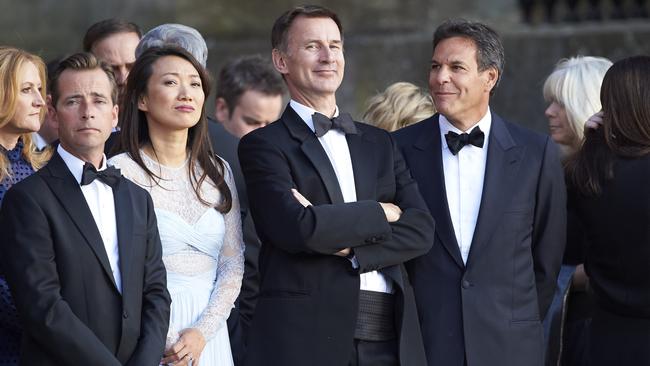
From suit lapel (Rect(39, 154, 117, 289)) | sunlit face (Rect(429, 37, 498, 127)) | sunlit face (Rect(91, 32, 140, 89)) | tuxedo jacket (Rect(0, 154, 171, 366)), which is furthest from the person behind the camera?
sunlit face (Rect(91, 32, 140, 89))

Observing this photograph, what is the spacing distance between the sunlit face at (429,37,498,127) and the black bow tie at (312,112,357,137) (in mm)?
513

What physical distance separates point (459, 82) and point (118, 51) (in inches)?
83.1

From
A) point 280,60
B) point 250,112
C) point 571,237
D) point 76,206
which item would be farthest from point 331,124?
point 250,112

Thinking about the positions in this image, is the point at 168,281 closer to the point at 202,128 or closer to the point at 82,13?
the point at 202,128

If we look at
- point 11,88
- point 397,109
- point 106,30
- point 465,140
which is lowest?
point 465,140

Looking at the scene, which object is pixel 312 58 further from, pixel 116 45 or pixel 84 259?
pixel 116 45

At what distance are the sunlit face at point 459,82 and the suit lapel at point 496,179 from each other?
4.7 inches

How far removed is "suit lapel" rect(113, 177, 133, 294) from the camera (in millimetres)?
4586

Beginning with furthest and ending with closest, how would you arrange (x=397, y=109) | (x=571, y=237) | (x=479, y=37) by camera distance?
(x=397, y=109)
(x=571, y=237)
(x=479, y=37)

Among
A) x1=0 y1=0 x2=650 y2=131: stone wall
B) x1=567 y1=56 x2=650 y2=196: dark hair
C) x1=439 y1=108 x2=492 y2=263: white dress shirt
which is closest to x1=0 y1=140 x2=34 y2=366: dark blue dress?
x1=439 y1=108 x2=492 y2=263: white dress shirt

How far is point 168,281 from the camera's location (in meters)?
4.92

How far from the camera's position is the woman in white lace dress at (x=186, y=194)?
4.91 m

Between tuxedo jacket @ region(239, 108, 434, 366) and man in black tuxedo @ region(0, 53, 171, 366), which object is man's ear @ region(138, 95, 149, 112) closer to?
man in black tuxedo @ region(0, 53, 171, 366)

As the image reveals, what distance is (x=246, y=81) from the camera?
22.7ft
